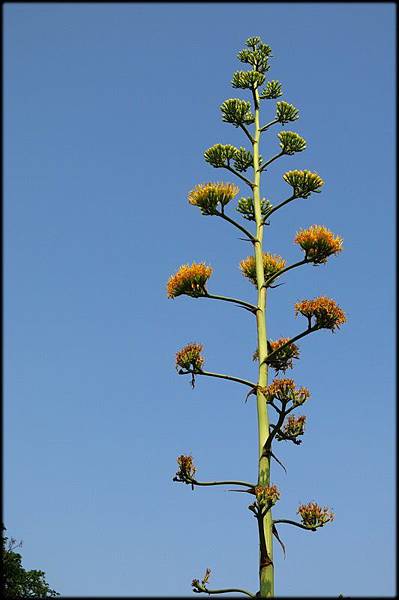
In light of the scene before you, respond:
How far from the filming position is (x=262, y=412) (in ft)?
22.6

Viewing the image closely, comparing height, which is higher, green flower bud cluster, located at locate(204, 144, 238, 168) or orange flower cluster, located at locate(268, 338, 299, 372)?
green flower bud cluster, located at locate(204, 144, 238, 168)

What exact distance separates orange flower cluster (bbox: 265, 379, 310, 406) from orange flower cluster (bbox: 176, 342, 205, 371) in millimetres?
767

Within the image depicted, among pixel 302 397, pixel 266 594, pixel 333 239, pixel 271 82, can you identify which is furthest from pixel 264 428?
pixel 271 82

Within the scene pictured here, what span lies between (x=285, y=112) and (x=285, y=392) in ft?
13.3

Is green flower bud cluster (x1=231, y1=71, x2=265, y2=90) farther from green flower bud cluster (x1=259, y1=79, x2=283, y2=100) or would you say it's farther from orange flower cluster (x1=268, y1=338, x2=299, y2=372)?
orange flower cluster (x1=268, y1=338, x2=299, y2=372)

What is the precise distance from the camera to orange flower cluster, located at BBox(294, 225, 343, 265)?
7.31 meters

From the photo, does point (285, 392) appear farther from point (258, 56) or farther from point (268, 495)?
point (258, 56)

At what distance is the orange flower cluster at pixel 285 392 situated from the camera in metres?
6.80

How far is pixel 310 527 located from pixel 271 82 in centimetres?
564

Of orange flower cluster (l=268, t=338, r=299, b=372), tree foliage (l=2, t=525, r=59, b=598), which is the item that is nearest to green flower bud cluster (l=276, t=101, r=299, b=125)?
orange flower cluster (l=268, t=338, r=299, b=372)

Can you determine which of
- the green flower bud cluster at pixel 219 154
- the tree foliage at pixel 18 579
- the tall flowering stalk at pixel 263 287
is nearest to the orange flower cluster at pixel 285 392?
the tall flowering stalk at pixel 263 287

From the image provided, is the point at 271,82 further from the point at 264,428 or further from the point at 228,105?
the point at 264,428

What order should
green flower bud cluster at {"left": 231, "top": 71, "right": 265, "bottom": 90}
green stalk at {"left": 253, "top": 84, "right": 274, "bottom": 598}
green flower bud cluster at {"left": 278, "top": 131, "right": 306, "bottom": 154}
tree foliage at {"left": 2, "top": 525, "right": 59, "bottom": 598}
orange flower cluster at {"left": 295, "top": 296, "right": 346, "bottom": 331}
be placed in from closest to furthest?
green stalk at {"left": 253, "top": 84, "right": 274, "bottom": 598}, orange flower cluster at {"left": 295, "top": 296, "right": 346, "bottom": 331}, green flower bud cluster at {"left": 278, "top": 131, "right": 306, "bottom": 154}, green flower bud cluster at {"left": 231, "top": 71, "right": 265, "bottom": 90}, tree foliage at {"left": 2, "top": 525, "right": 59, "bottom": 598}

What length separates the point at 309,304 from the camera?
7160mm
